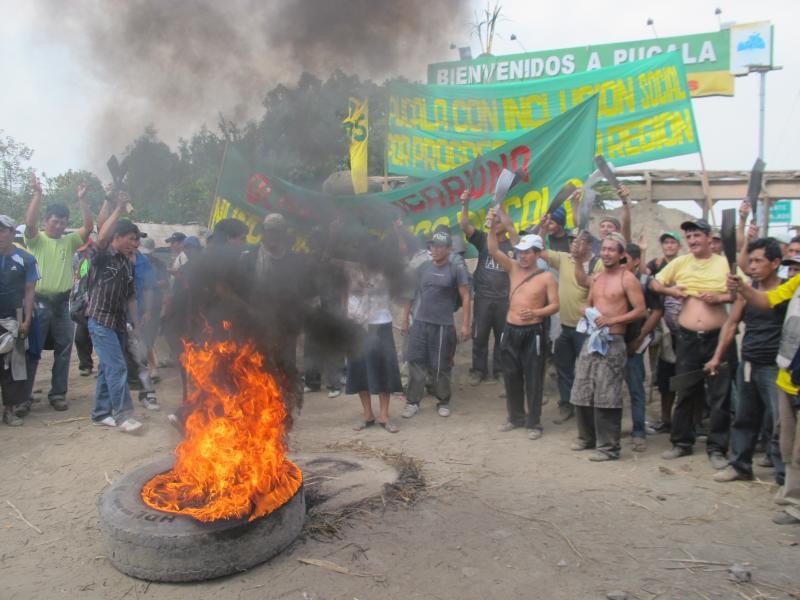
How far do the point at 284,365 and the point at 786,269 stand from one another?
4.24m

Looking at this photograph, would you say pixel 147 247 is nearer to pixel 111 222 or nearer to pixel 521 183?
pixel 111 222

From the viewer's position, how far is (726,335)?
5.14m

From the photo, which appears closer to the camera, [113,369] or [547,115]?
[113,369]

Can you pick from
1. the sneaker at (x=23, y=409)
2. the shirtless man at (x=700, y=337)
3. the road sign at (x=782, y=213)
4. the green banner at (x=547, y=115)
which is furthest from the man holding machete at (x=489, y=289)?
the road sign at (x=782, y=213)

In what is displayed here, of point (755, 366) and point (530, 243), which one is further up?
point (530, 243)

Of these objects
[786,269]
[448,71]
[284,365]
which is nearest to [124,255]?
[284,365]

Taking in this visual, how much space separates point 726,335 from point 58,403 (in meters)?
7.18

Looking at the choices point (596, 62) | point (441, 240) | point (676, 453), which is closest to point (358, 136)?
point (441, 240)

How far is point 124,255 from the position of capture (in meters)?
6.14

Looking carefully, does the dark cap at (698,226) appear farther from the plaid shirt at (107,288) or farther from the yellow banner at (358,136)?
the plaid shirt at (107,288)

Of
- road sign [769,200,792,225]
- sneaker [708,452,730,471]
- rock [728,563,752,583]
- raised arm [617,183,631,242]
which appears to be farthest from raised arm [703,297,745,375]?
road sign [769,200,792,225]

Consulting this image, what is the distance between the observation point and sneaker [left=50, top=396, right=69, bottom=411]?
690cm

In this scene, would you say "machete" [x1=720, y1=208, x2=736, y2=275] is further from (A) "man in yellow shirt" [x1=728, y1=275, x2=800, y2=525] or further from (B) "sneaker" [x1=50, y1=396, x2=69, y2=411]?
(B) "sneaker" [x1=50, y1=396, x2=69, y2=411]

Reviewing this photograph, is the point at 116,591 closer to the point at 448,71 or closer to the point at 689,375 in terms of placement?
the point at 689,375
